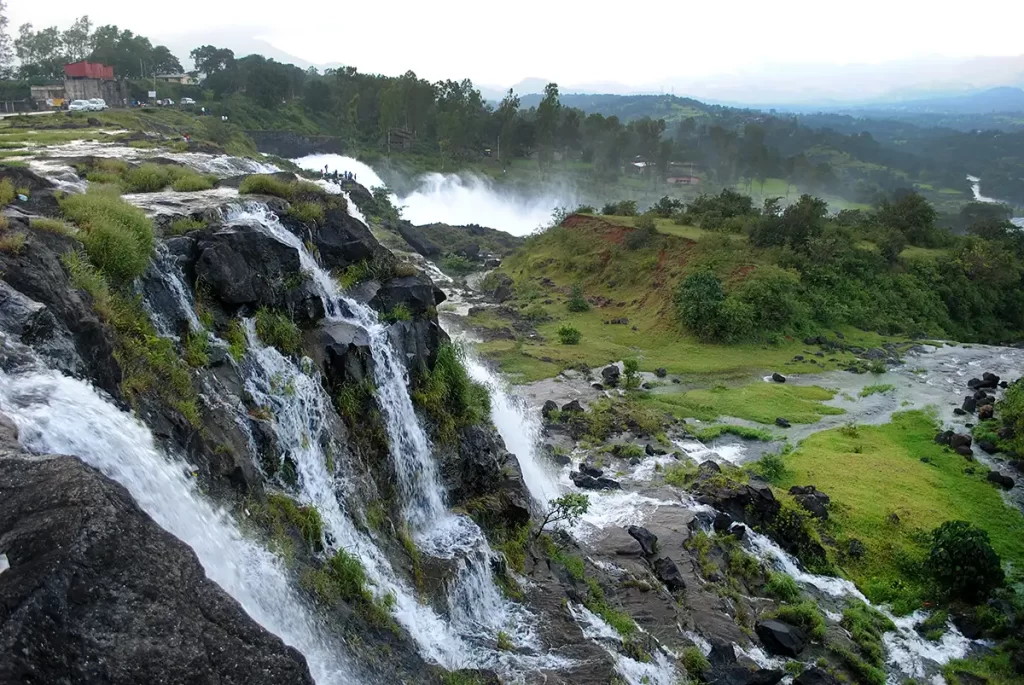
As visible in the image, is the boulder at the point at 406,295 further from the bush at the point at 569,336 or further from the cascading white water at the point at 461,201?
the cascading white water at the point at 461,201

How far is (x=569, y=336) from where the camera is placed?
114ft

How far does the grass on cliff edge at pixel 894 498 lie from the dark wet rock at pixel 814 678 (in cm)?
445

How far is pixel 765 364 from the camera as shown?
33.0 meters

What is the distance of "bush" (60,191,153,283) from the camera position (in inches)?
390

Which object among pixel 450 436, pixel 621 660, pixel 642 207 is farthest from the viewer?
pixel 642 207

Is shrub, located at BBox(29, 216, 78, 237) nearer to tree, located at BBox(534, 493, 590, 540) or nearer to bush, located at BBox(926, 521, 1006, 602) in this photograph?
tree, located at BBox(534, 493, 590, 540)

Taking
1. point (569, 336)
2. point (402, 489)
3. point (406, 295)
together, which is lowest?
point (569, 336)

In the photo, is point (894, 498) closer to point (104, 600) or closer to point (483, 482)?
point (483, 482)

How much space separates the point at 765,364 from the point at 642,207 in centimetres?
5535

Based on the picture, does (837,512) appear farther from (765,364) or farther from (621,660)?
(765,364)

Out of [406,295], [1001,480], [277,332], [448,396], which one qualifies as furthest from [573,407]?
[277,332]

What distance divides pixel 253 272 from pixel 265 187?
4.01 m

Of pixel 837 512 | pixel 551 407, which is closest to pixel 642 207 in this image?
pixel 551 407

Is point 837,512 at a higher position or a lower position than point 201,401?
lower
